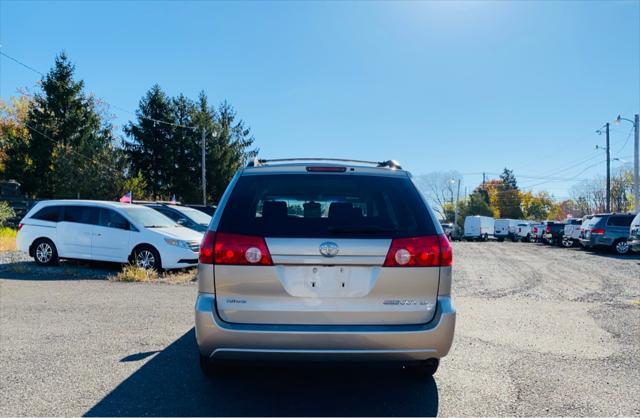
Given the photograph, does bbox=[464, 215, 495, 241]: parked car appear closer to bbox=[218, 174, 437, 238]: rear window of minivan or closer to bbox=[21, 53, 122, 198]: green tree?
bbox=[21, 53, 122, 198]: green tree

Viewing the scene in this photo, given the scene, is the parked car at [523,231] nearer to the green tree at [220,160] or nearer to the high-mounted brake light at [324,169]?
the green tree at [220,160]

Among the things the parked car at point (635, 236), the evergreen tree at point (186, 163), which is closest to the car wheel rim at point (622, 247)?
the parked car at point (635, 236)

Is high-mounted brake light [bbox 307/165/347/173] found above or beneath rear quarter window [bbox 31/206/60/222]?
above

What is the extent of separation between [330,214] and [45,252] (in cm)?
1080


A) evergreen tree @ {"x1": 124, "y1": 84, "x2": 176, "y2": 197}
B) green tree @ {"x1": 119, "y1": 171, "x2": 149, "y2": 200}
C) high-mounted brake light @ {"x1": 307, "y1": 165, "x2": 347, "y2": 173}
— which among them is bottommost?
high-mounted brake light @ {"x1": 307, "y1": 165, "x2": 347, "y2": 173}

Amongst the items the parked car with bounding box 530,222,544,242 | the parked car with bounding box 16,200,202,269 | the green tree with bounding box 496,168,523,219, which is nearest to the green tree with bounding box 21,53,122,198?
the parked car with bounding box 16,200,202,269

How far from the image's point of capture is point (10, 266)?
11727 millimetres

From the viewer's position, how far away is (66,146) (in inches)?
1276

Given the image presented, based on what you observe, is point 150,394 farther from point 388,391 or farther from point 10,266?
point 10,266

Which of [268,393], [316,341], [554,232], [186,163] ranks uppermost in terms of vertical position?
[186,163]

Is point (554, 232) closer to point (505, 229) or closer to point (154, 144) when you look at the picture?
point (505, 229)

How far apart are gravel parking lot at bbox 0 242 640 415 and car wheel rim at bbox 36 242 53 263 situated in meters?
4.08

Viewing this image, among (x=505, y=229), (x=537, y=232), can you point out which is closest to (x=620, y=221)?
(x=537, y=232)

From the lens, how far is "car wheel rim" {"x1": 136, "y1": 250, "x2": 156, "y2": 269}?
36.2ft
